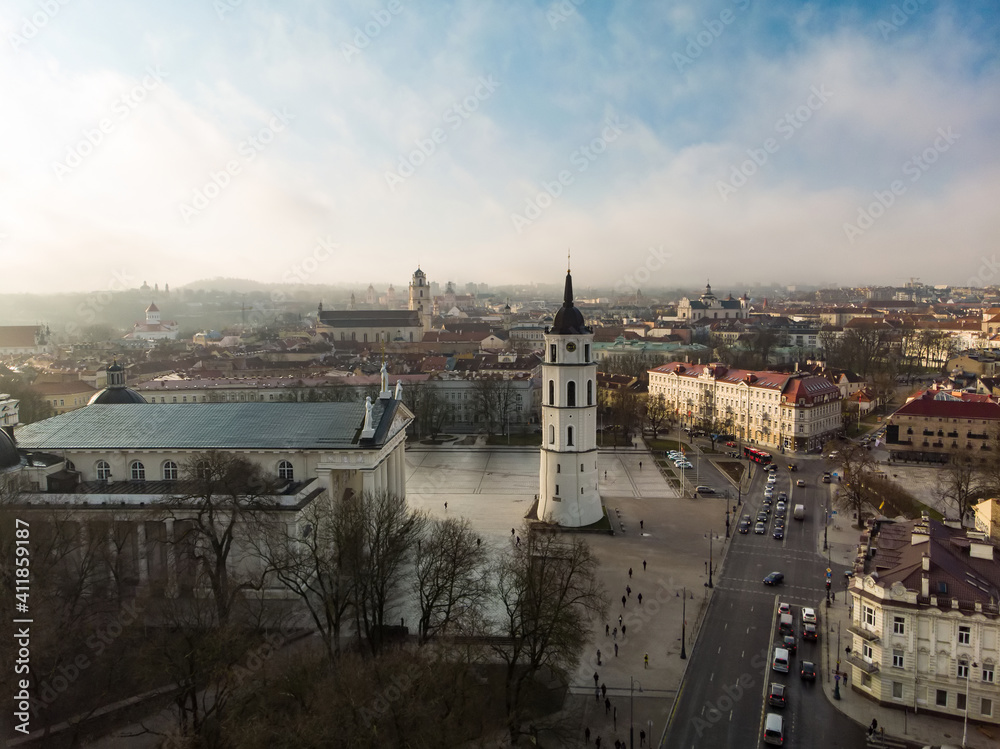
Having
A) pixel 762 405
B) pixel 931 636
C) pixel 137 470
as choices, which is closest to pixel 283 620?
pixel 137 470

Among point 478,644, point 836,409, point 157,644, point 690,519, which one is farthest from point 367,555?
point 836,409

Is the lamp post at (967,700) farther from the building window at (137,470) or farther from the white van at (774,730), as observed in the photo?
the building window at (137,470)

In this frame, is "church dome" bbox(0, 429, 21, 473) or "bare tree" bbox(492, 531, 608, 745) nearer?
"bare tree" bbox(492, 531, 608, 745)

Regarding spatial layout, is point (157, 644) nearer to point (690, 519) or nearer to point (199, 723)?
point (199, 723)

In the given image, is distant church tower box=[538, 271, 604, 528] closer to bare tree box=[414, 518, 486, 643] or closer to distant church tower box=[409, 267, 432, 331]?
bare tree box=[414, 518, 486, 643]

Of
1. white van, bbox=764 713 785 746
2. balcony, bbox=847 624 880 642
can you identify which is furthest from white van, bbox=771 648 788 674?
white van, bbox=764 713 785 746

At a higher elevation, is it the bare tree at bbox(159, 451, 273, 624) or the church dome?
the church dome
